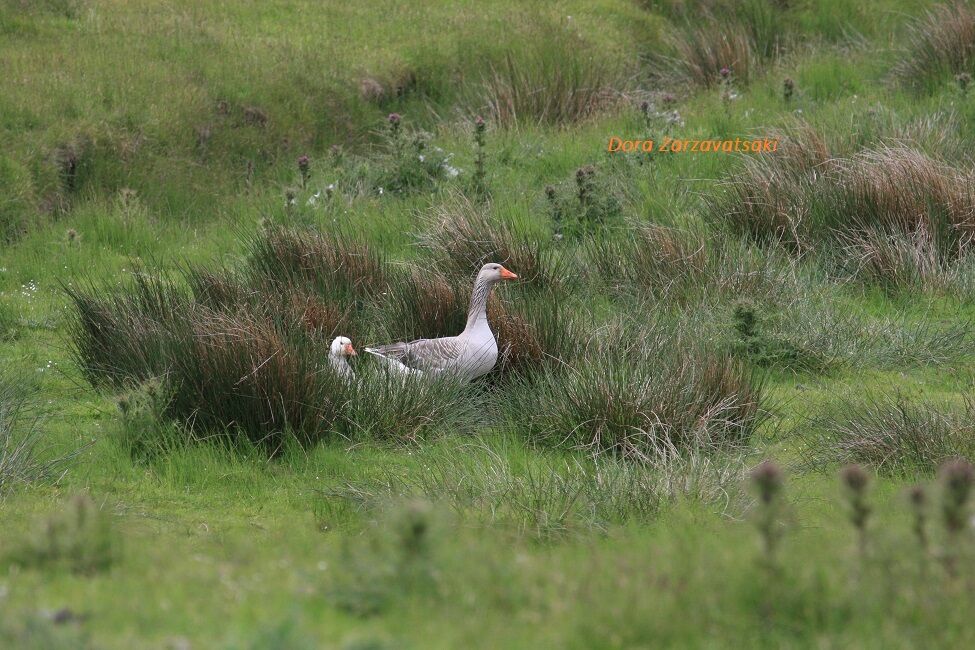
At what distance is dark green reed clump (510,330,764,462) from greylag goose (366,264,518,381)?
37 centimetres

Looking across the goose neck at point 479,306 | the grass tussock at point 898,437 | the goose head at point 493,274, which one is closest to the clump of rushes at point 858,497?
the grass tussock at point 898,437

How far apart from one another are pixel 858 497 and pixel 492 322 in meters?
5.31

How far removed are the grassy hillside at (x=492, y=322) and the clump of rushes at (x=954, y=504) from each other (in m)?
0.01

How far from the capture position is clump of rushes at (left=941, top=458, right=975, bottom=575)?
143 inches

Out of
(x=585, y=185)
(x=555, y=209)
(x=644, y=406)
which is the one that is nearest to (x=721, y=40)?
(x=555, y=209)

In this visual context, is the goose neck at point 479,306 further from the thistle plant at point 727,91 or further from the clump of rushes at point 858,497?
the thistle plant at point 727,91

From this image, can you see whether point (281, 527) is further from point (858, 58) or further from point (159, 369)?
point (858, 58)

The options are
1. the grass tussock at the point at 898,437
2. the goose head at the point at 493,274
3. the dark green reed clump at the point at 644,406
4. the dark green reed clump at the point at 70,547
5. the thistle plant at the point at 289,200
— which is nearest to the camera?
the dark green reed clump at the point at 70,547

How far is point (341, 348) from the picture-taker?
8242mm

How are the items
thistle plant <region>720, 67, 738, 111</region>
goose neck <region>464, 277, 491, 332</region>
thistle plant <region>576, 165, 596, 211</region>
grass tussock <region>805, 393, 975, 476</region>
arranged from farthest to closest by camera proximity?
thistle plant <region>720, 67, 738, 111</region>, thistle plant <region>576, 165, 596, 211</region>, goose neck <region>464, 277, 491, 332</region>, grass tussock <region>805, 393, 975, 476</region>

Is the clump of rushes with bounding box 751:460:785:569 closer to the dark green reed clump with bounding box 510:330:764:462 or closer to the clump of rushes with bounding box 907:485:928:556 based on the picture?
the clump of rushes with bounding box 907:485:928:556

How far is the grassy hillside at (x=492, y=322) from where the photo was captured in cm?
387

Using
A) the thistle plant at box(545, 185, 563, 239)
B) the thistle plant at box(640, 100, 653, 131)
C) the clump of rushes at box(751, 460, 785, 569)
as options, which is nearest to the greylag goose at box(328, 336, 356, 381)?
the thistle plant at box(545, 185, 563, 239)

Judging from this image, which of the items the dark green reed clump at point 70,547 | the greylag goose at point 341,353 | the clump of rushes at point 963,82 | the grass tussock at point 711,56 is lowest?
the grass tussock at point 711,56
